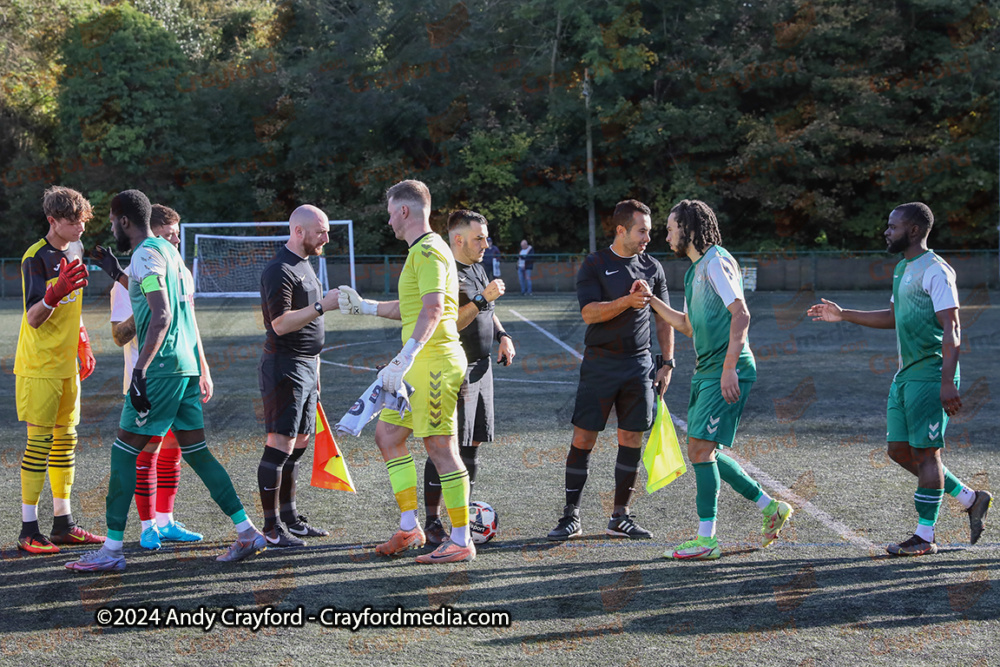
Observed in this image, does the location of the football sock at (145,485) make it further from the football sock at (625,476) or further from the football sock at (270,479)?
the football sock at (625,476)

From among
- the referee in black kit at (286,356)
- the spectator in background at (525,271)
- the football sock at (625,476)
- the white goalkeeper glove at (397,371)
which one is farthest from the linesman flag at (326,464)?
the spectator in background at (525,271)


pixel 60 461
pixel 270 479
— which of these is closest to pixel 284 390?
pixel 270 479

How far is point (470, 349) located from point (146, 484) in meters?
2.05

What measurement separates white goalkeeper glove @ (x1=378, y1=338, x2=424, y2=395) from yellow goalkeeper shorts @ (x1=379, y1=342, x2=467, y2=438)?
0.26m

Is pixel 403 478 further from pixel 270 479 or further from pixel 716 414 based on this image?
pixel 716 414

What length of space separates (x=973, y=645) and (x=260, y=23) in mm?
51456

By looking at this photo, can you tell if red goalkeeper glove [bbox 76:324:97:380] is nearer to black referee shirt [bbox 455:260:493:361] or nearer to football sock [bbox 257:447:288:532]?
football sock [bbox 257:447:288:532]

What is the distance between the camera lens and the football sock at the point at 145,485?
5730 millimetres

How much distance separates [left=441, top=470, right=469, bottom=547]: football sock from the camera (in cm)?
539

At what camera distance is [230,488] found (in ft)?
17.8

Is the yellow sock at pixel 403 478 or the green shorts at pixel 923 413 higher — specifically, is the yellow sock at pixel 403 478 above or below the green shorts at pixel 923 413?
below

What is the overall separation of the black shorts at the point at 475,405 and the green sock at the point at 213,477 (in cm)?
135

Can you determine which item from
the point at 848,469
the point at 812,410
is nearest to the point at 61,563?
the point at 848,469

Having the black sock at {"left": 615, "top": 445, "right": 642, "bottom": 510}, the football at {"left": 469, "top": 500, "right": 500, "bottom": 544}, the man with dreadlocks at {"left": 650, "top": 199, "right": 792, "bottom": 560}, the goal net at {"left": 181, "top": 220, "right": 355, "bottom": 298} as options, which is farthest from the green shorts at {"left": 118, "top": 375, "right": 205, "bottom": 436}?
the goal net at {"left": 181, "top": 220, "right": 355, "bottom": 298}
